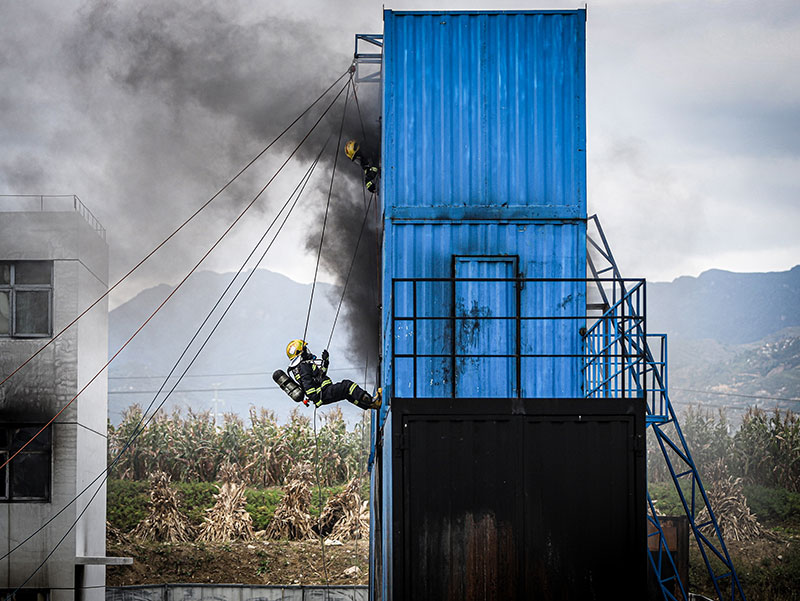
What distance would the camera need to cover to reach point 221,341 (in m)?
107

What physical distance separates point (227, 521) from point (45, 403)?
12932mm

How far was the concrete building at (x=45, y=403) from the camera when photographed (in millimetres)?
21562

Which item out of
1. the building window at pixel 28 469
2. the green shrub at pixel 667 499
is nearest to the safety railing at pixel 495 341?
the building window at pixel 28 469

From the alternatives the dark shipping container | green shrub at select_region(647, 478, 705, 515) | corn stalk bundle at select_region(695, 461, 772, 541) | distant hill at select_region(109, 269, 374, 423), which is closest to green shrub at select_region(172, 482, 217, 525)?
green shrub at select_region(647, 478, 705, 515)

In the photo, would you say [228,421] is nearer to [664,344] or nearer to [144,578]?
[144,578]

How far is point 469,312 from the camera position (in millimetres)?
12742

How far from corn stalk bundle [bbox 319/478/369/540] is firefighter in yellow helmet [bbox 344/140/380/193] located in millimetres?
19145

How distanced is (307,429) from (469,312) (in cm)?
2395

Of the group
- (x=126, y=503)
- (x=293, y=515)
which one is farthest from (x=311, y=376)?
(x=126, y=503)

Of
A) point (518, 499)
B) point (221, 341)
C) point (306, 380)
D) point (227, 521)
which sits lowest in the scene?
point (227, 521)

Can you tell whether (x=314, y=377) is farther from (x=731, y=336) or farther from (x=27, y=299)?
(x=731, y=336)

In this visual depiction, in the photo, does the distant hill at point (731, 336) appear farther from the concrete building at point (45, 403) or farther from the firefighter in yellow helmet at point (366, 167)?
the firefighter in yellow helmet at point (366, 167)

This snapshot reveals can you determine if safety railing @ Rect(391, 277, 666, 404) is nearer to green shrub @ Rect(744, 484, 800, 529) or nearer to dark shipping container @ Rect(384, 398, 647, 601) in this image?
dark shipping container @ Rect(384, 398, 647, 601)

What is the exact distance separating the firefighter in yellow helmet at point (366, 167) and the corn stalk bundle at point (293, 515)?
19.2 meters
